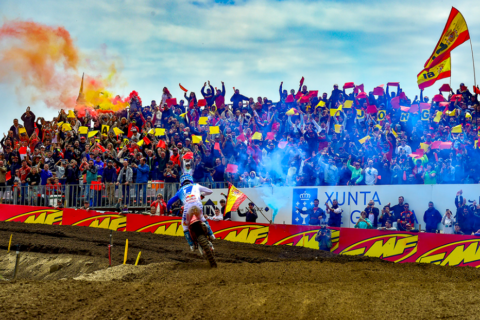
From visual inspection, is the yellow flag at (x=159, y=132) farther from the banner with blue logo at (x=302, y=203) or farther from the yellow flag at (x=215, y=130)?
the banner with blue logo at (x=302, y=203)

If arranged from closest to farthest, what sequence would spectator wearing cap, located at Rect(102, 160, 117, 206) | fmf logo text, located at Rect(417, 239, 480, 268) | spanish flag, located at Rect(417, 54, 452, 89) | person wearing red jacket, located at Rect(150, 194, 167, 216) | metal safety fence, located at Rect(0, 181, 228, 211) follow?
1. fmf logo text, located at Rect(417, 239, 480, 268)
2. spanish flag, located at Rect(417, 54, 452, 89)
3. person wearing red jacket, located at Rect(150, 194, 167, 216)
4. metal safety fence, located at Rect(0, 181, 228, 211)
5. spectator wearing cap, located at Rect(102, 160, 117, 206)

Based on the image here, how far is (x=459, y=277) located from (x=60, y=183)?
16.7 m

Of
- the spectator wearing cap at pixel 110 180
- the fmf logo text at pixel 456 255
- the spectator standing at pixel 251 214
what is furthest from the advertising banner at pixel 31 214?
the fmf logo text at pixel 456 255

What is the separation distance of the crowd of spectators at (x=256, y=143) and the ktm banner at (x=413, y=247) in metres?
2.38

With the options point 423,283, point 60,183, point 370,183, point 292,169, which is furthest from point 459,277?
point 60,183

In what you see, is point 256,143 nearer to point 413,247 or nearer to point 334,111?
point 334,111

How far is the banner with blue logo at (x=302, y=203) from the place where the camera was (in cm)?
1723

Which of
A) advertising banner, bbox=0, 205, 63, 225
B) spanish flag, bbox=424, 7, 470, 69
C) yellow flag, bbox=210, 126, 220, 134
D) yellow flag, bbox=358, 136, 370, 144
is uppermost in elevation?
spanish flag, bbox=424, 7, 470, 69

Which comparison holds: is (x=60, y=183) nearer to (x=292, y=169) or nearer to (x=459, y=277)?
(x=292, y=169)

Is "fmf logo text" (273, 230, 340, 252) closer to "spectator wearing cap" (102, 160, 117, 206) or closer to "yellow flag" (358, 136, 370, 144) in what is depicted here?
"yellow flag" (358, 136, 370, 144)

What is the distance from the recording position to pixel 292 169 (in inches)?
714

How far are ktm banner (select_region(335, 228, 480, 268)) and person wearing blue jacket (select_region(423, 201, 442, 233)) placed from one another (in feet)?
3.94

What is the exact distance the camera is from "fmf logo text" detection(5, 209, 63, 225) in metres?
21.1

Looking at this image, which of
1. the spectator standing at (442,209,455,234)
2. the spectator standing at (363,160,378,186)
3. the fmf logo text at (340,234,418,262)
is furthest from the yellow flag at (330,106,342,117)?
the spectator standing at (442,209,455,234)
